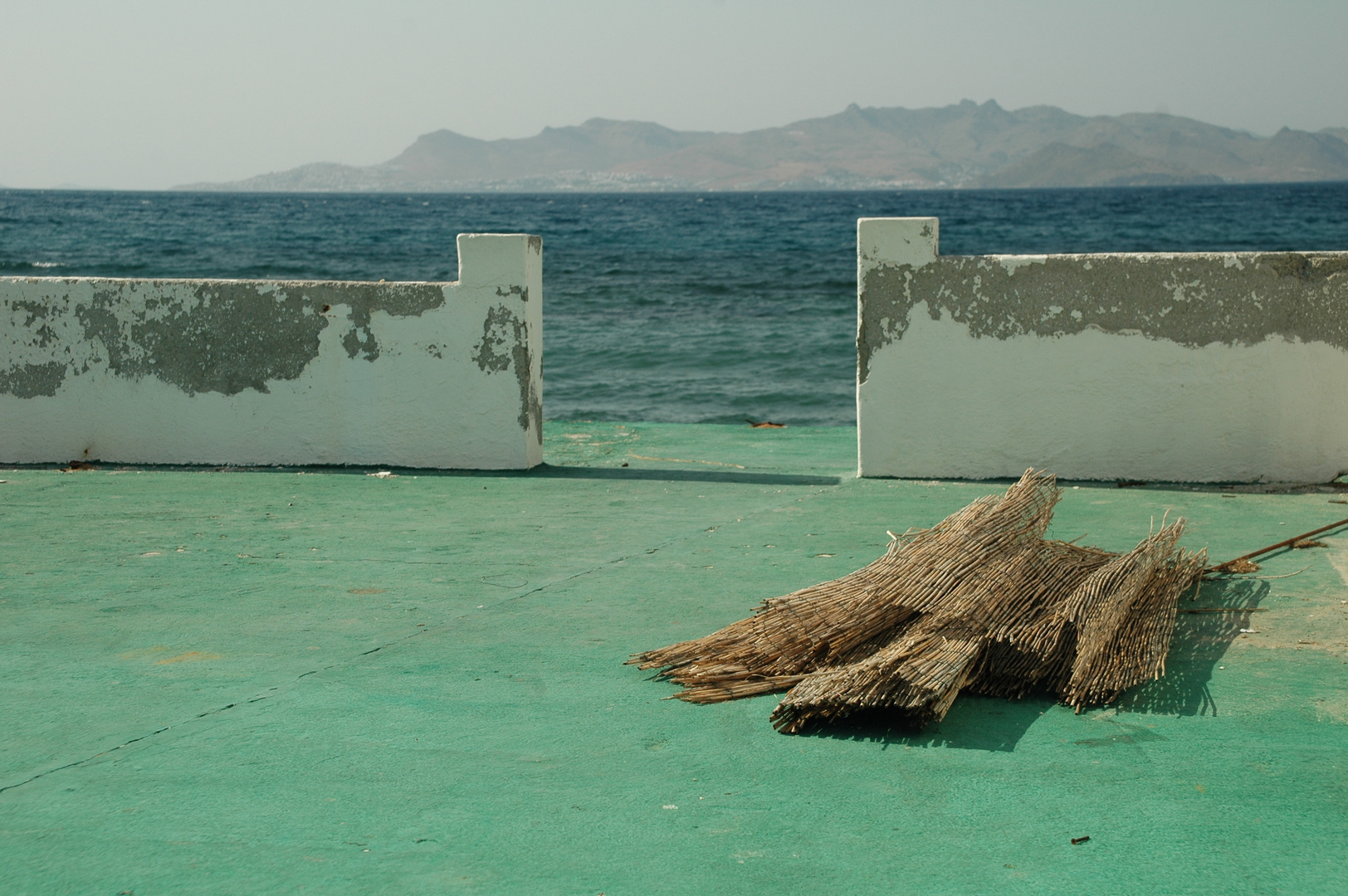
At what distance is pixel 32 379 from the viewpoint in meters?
7.86

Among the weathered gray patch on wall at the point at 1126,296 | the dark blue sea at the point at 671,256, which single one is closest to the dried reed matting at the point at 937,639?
the weathered gray patch on wall at the point at 1126,296

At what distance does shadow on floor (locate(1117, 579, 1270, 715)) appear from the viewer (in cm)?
358

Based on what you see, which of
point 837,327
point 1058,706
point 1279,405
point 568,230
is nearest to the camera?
point 1058,706

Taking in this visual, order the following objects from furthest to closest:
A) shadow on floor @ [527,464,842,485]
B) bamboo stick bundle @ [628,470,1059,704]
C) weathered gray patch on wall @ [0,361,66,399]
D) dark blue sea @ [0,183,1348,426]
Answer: dark blue sea @ [0,183,1348,426] → weathered gray patch on wall @ [0,361,66,399] → shadow on floor @ [527,464,842,485] → bamboo stick bundle @ [628,470,1059,704]

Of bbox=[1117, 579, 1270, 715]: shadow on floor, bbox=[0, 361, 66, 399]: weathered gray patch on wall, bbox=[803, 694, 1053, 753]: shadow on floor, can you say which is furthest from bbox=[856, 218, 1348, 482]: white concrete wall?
bbox=[0, 361, 66, 399]: weathered gray patch on wall

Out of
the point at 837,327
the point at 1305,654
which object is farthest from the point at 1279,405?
the point at 837,327

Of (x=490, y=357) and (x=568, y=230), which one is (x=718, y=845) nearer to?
(x=490, y=357)

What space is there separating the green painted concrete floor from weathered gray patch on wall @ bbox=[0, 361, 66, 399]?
2.31m

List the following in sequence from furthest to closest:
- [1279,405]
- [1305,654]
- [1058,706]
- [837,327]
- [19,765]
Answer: [837,327]
[1279,405]
[1305,654]
[1058,706]
[19,765]

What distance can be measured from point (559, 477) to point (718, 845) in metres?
4.95

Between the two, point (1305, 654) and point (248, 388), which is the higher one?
point (248, 388)

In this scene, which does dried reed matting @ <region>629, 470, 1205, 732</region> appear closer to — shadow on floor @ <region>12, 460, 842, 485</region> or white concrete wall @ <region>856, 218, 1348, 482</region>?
white concrete wall @ <region>856, 218, 1348, 482</region>

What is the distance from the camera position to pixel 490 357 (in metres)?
7.48

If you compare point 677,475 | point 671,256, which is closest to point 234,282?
point 677,475
